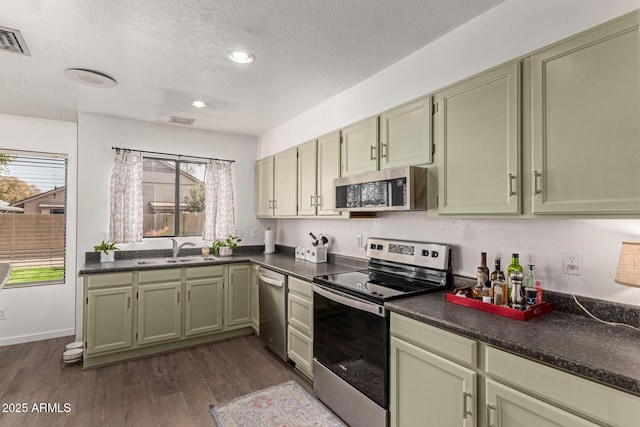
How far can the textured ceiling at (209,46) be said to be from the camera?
1838mm

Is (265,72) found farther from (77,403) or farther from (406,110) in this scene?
(77,403)

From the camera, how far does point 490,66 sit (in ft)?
6.15

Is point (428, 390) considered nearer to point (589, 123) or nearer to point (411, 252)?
point (411, 252)

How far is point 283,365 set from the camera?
3121mm

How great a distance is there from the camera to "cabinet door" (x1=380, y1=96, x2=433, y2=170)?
2.12 m

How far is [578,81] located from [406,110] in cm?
A: 100

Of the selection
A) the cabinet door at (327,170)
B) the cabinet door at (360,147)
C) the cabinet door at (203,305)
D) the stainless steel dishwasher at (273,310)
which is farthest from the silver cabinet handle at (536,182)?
the cabinet door at (203,305)

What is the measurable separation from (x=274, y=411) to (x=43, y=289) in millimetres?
3225

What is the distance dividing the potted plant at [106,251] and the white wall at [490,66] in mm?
2684

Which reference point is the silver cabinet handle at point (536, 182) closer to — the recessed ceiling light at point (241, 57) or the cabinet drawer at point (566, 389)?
the cabinet drawer at point (566, 389)

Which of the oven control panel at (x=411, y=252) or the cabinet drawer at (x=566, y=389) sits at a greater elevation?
the oven control panel at (x=411, y=252)

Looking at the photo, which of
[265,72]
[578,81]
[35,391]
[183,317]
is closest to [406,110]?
[578,81]

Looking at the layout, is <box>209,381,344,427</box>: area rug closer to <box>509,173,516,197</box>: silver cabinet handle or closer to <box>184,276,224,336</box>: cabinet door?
<box>184,276,224,336</box>: cabinet door

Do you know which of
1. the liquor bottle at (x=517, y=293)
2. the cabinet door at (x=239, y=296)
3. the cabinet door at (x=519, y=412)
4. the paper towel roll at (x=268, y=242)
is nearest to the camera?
the cabinet door at (x=519, y=412)
